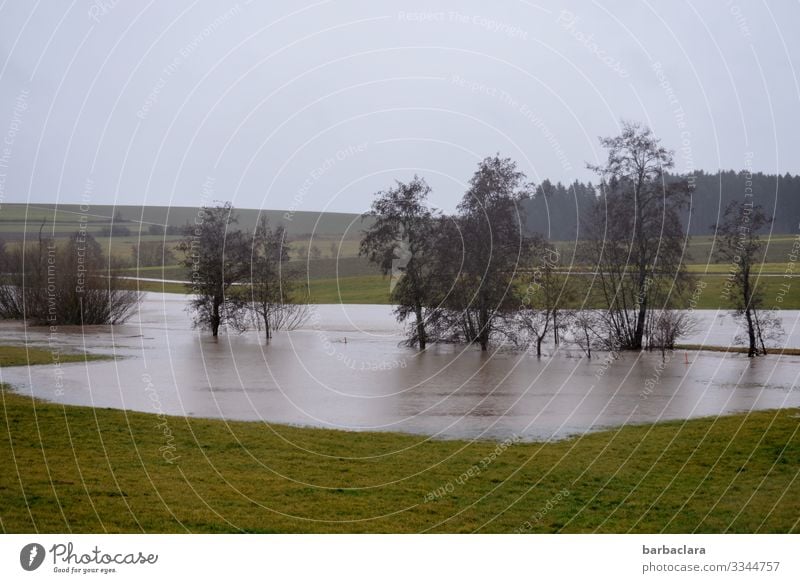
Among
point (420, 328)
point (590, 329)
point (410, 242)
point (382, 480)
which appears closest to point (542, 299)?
point (590, 329)

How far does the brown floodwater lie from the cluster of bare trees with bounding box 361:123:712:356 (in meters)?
1.62

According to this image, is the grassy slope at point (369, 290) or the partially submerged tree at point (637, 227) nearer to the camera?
the partially submerged tree at point (637, 227)

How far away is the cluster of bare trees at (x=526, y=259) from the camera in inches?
1423

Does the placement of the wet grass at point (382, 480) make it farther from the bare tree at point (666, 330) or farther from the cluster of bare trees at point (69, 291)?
the cluster of bare trees at point (69, 291)

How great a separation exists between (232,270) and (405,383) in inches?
857

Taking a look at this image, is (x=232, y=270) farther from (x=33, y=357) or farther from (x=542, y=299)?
(x=542, y=299)

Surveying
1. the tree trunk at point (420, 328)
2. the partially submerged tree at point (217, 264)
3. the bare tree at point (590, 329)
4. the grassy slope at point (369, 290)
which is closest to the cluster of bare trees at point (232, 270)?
the partially submerged tree at point (217, 264)

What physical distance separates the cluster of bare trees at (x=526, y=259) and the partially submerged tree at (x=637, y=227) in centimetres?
5

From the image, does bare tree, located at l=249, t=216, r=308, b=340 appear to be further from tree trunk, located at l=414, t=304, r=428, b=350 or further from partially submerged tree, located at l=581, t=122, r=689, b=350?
partially submerged tree, located at l=581, t=122, r=689, b=350

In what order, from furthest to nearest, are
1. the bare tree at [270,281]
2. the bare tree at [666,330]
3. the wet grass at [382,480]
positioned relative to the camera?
the bare tree at [270,281]
the bare tree at [666,330]
the wet grass at [382,480]

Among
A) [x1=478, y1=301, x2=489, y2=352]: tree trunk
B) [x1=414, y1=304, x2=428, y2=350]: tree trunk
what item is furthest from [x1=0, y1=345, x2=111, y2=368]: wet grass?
[x1=478, y1=301, x2=489, y2=352]: tree trunk

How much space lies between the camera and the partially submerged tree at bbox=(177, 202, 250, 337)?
43.4m

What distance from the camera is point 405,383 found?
26.0 metres
